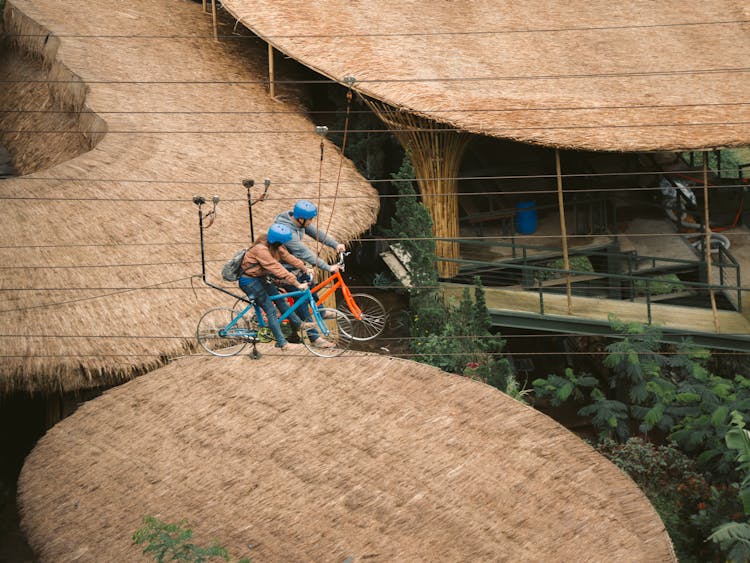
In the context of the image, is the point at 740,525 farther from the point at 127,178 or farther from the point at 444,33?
the point at 444,33

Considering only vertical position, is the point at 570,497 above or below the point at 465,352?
below

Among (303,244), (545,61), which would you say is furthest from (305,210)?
(545,61)

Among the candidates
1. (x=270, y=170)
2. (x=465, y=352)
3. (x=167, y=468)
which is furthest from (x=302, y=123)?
(x=167, y=468)

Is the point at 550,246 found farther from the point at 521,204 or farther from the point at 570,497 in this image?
the point at 570,497

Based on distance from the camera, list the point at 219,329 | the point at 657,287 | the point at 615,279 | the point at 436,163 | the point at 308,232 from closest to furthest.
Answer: the point at 308,232 < the point at 219,329 < the point at 436,163 < the point at 657,287 < the point at 615,279

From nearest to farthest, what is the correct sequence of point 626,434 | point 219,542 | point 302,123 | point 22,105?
point 219,542, point 626,434, point 302,123, point 22,105

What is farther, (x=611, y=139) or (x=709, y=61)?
(x=709, y=61)
